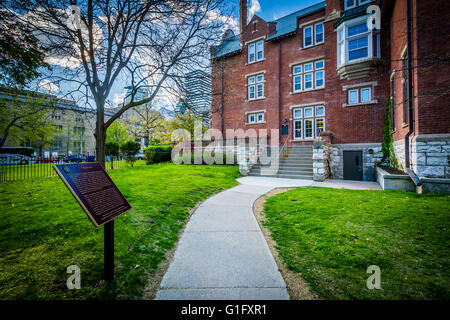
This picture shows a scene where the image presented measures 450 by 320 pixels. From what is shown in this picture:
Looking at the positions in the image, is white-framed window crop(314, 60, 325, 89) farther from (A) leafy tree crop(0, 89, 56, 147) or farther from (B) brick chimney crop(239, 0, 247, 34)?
(A) leafy tree crop(0, 89, 56, 147)

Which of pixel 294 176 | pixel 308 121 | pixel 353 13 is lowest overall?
pixel 294 176

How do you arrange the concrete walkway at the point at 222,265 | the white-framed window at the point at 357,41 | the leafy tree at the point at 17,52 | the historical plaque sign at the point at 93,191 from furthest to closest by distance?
the white-framed window at the point at 357,41 < the leafy tree at the point at 17,52 < the concrete walkway at the point at 222,265 < the historical plaque sign at the point at 93,191

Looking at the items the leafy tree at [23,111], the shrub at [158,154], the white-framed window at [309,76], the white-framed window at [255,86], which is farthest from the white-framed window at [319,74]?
the leafy tree at [23,111]

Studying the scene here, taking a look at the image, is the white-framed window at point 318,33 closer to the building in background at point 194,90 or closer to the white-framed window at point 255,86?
the white-framed window at point 255,86

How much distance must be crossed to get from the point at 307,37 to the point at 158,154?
58.0ft

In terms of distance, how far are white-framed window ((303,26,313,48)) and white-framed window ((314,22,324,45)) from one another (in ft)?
1.09

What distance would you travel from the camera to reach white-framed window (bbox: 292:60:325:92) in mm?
15898

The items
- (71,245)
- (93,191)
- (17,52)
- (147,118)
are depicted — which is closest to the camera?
(93,191)

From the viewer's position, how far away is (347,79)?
45.0ft

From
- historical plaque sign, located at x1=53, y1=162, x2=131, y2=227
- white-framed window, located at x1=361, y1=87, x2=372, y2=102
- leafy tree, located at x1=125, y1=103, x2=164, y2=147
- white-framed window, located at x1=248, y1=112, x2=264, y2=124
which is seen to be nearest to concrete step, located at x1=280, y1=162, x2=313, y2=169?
white-framed window, located at x1=361, y1=87, x2=372, y2=102

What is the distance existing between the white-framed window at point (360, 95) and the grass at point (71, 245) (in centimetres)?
1397

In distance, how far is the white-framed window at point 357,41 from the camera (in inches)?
496

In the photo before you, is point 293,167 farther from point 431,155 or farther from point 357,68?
point 357,68

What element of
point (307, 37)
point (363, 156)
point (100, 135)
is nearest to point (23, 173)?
point (100, 135)
